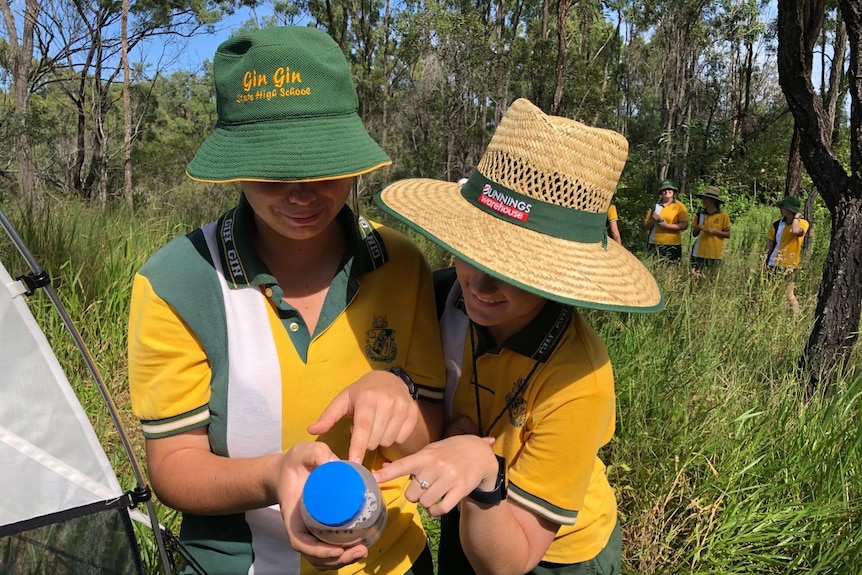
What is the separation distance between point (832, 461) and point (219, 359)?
242cm

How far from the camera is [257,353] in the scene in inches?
40.8

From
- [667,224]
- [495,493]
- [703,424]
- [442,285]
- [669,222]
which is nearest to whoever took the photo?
[495,493]

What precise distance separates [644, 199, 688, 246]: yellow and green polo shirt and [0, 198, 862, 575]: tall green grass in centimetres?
371

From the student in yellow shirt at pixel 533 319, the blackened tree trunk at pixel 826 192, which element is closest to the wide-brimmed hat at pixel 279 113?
the student in yellow shirt at pixel 533 319

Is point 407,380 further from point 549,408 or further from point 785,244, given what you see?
point 785,244

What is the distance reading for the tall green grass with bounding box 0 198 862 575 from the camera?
2.21 meters

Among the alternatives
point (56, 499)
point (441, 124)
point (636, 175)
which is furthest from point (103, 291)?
point (441, 124)

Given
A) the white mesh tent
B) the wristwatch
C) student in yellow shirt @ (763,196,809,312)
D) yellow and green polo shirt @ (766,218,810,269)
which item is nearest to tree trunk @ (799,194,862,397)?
the wristwatch

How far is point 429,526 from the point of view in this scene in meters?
2.47

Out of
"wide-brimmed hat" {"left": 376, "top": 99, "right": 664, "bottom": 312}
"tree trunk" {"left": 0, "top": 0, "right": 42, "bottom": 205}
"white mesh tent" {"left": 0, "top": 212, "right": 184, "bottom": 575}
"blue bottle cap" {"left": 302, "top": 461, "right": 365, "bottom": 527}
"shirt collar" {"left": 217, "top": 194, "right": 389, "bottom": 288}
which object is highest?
"wide-brimmed hat" {"left": 376, "top": 99, "right": 664, "bottom": 312}

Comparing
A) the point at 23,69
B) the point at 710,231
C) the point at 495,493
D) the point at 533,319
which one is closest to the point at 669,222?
the point at 710,231

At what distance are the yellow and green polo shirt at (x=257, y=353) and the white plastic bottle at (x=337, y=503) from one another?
28 centimetres

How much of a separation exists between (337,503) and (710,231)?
7181 millimetres

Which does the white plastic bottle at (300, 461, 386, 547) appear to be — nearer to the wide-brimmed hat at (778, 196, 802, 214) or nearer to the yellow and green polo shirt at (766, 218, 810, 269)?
the yellow and green polo shirt at (766, 218, 810, 269)
